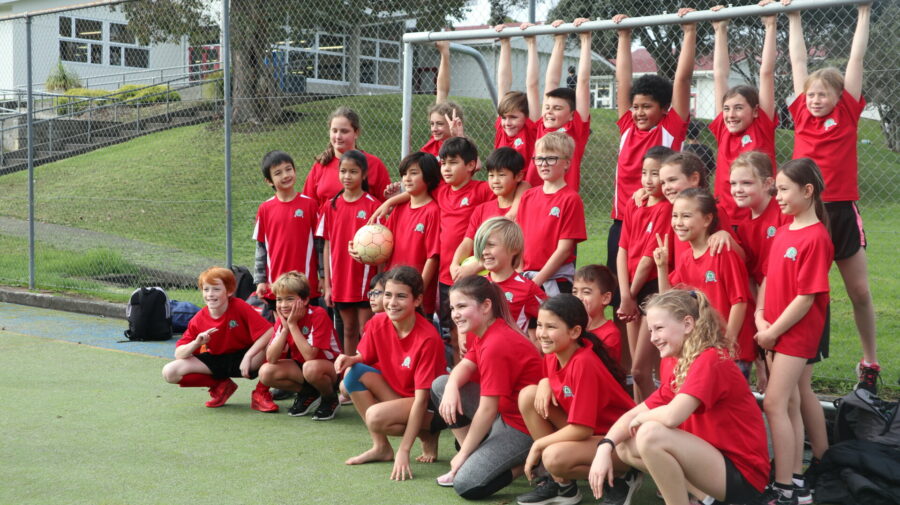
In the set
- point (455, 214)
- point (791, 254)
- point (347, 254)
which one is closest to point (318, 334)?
point (347, 254)

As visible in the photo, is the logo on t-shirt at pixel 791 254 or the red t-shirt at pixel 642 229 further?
the red t-shirt at pixel 642 229

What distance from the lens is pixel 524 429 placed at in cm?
428

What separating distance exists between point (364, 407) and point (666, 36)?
8292 mm

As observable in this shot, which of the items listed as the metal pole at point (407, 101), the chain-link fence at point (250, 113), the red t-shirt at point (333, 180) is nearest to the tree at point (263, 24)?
the chain-link fence at point (250, 113)

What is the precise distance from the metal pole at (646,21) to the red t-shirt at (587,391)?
6.46 ft

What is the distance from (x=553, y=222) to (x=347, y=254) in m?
1.53

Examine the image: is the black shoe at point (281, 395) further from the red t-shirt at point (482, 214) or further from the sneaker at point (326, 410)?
the red t-shirt at point (482, 214)

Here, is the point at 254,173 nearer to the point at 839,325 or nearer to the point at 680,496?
the point at 839,325

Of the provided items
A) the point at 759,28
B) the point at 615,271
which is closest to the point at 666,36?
the point at 759,28

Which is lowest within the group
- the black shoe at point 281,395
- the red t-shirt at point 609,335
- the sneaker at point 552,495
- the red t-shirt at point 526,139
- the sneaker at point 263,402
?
the black shoe at point 281,395

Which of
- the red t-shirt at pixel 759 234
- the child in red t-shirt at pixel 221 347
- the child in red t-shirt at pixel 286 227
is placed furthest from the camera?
the child in red t-shirt at pixel 286 227

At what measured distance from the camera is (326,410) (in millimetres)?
5562

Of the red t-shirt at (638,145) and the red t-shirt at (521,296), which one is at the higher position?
the red t-shirt at (638,145)

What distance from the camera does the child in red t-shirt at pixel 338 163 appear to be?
6176 millimetres
